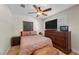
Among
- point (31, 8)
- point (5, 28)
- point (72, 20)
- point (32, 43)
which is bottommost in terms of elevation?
point (32, 43)

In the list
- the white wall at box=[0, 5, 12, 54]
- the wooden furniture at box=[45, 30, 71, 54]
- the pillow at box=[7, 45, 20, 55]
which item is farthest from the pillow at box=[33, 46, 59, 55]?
the white wall at box=[0, 5, 12, 54]

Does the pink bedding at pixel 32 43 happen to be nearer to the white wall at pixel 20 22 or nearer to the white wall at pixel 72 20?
the white wall at pixel 20 22

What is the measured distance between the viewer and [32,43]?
1256mm

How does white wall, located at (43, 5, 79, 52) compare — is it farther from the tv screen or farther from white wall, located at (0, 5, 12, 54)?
white wall, located at (0, 5, 12, 54)

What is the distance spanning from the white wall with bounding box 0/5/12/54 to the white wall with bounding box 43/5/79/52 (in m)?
0.64

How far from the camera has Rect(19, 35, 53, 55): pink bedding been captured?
1.24 m

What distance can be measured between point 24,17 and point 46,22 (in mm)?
358

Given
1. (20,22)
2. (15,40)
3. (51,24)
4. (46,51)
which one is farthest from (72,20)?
(15,40)

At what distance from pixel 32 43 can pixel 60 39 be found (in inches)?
18.3

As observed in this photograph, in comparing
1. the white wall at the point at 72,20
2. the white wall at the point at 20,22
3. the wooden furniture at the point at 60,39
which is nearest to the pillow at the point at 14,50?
the white wall at the point at 20,22

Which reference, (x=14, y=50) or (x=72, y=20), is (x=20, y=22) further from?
(x=72, y=20)

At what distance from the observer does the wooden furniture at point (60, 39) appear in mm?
1326

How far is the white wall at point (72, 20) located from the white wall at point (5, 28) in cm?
64
